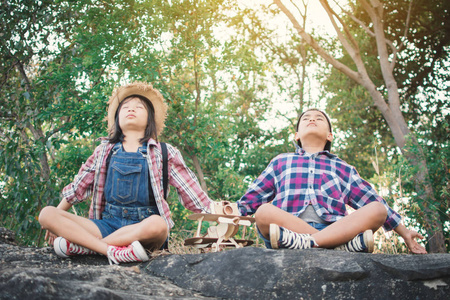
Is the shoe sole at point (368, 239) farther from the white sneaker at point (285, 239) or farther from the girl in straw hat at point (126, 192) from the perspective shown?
the girl in straw hat at point (126, 192)

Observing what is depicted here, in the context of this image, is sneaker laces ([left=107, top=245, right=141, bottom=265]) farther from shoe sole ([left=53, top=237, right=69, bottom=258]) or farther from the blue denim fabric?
the blue denim fabric

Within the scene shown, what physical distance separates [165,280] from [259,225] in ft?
2.53

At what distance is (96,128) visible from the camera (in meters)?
6.19

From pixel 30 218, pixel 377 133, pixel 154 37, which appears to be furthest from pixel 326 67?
pixel 30 218

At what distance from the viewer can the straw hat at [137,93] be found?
13.0ft

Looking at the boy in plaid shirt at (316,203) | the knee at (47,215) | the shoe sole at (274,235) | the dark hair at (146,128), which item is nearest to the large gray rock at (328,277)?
the shoe sole at (274,235)

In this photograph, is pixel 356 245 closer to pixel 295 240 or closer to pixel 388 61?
pixel 295 240

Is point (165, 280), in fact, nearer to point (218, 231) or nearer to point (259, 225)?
point (259, 225)

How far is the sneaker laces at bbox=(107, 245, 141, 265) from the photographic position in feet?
9.94

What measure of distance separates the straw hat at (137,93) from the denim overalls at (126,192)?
48 cm

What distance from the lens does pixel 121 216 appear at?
11.5 ft

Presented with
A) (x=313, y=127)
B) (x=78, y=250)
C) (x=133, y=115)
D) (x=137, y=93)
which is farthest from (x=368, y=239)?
(x=137, y=93)

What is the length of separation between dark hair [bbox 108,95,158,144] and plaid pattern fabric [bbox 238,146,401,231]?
916 mm

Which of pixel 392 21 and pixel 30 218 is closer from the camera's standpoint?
pixel 30 218
